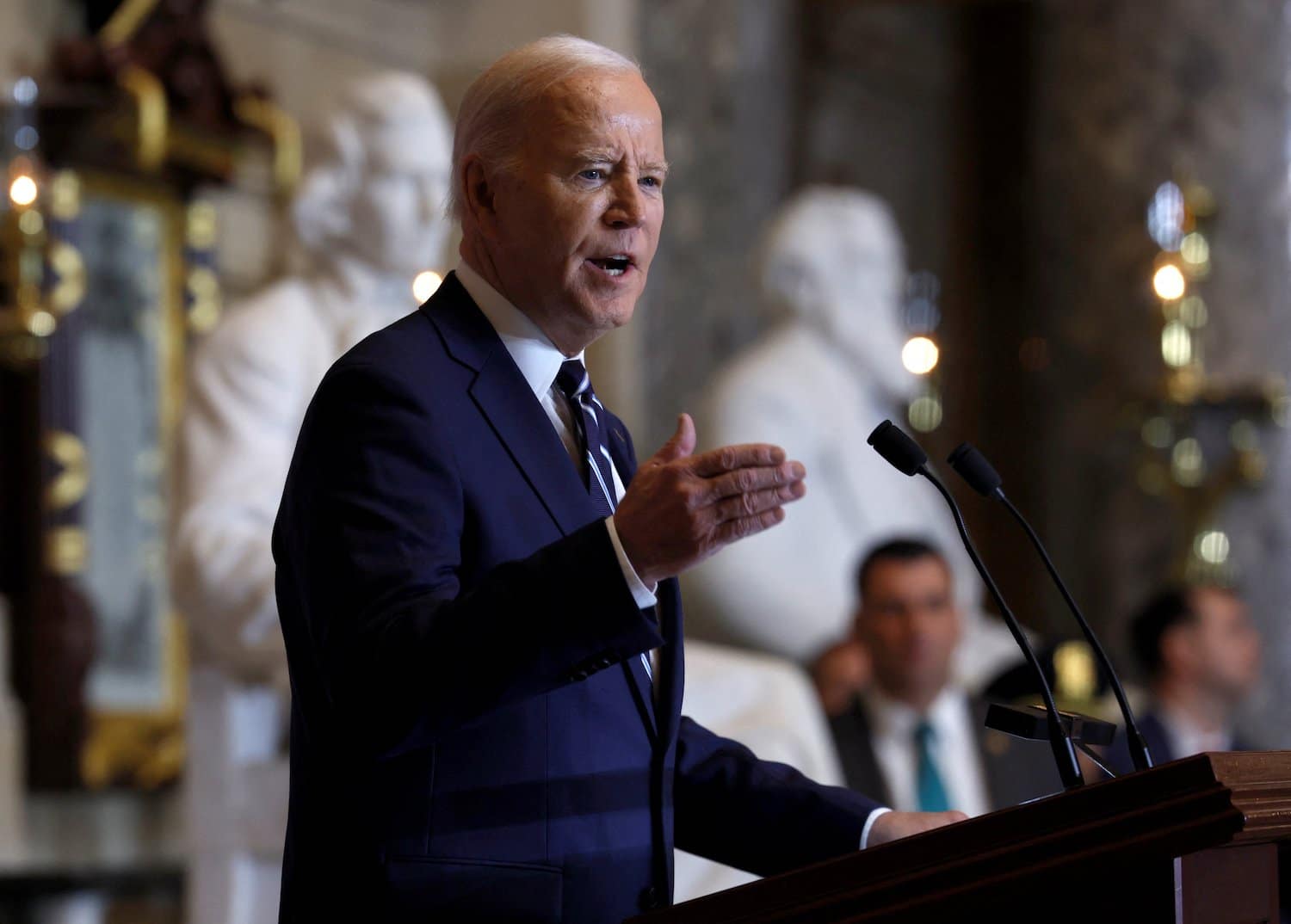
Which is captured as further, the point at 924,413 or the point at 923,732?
the point at 924,413

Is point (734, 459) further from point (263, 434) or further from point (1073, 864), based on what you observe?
point (263, 434)

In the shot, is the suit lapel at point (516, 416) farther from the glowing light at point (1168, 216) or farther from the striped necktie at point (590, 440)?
the glowing light at point (1168, 216)

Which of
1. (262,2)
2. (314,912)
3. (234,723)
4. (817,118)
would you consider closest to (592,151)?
(314,912)

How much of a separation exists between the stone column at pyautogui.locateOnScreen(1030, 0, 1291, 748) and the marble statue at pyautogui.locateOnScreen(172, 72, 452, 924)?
4.33m

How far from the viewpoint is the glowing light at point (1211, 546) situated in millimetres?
8344

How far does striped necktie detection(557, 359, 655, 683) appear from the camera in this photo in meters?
2.28

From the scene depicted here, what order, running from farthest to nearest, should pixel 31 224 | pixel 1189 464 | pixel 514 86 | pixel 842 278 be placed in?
1. pixel 1189 464
2. pixel 842 278
3. pixel 31 224
4. pixel 514 86

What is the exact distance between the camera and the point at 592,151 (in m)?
2.22

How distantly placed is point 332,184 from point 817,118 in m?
5.42

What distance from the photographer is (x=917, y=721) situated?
546 centimetres

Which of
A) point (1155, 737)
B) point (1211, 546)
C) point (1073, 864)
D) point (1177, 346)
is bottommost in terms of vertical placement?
point (1073, 864)

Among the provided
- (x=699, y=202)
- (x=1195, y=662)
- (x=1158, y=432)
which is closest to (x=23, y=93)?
(x=699, y=202)

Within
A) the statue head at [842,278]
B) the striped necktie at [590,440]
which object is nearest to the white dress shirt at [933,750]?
the statue head at [842,278]

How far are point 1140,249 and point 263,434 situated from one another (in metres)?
5.11
